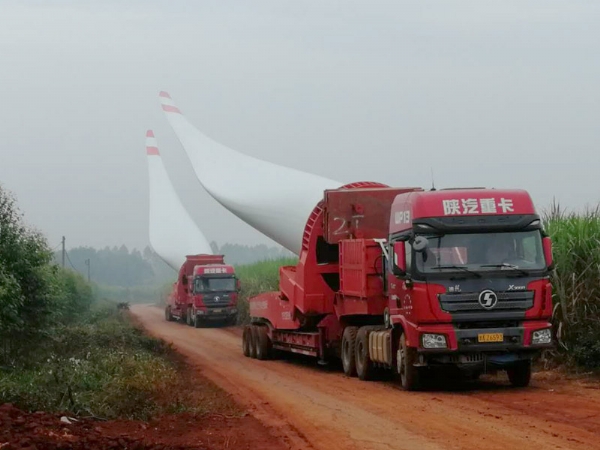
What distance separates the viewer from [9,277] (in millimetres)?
18594

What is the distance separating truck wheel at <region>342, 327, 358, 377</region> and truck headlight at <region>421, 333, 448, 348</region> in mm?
4349

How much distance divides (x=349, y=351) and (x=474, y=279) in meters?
5.11

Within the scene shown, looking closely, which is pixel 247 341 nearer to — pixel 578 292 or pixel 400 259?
pixel 578 292

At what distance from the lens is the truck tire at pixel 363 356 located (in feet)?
67.4

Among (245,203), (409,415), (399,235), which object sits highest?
(245,203)

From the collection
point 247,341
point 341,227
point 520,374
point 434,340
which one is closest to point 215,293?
point 247,341

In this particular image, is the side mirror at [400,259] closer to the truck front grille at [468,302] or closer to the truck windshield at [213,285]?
the truck front grille at [468,302]

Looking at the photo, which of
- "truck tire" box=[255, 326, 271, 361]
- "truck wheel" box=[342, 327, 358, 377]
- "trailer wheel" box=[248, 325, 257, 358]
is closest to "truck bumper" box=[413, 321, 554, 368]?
"truck wheel" box=[342, 327, 358, 377]

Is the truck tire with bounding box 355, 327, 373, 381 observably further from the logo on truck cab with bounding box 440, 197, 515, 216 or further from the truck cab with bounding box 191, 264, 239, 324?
the truck cab with bounding box 191, 264, 239, 324

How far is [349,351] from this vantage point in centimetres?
2170

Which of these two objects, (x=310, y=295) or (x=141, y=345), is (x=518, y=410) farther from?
(x=141, y=345)

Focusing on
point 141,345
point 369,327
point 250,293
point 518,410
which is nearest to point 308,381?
point 369,327

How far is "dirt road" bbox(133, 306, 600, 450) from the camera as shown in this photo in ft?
40.0

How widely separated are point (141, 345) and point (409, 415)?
15.8 meters
